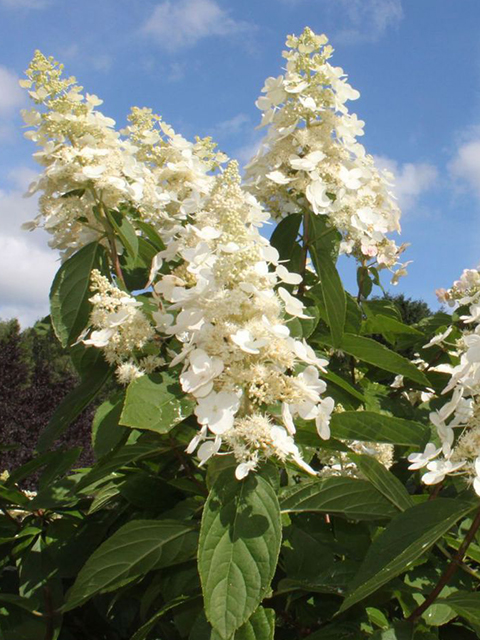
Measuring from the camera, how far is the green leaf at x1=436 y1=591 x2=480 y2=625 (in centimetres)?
134

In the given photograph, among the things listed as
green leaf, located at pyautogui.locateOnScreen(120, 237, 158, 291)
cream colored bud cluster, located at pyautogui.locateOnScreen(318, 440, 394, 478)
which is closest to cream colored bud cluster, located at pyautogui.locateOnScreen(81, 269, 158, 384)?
green leaf, located at pyautogui.locateOnScreen(120, 237, 158, 291)

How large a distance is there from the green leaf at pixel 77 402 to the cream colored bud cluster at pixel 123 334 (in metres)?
0.14

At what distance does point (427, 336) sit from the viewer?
2750mm

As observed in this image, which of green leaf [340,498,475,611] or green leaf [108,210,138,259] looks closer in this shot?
green leaf [340,498,475,611]

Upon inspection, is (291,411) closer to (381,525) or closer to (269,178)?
(381,525)

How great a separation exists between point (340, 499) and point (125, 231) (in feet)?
3.35

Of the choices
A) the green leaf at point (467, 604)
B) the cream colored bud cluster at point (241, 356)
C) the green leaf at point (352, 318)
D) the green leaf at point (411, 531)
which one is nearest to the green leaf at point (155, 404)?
the cream colored bud cluster at point (241, 356)

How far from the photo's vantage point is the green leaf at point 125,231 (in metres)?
1.92

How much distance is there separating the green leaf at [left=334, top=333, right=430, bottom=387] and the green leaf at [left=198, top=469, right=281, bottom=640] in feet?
2.53

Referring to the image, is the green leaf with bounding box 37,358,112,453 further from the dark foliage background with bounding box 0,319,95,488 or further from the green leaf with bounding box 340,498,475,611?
the dark foliage background with bounding box 0,319,95,488

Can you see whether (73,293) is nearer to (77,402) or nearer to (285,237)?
(77,402)

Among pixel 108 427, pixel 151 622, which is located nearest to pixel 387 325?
pixel 108 427

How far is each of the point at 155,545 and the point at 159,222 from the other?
1212 millimetres

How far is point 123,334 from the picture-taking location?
60.5 inches
